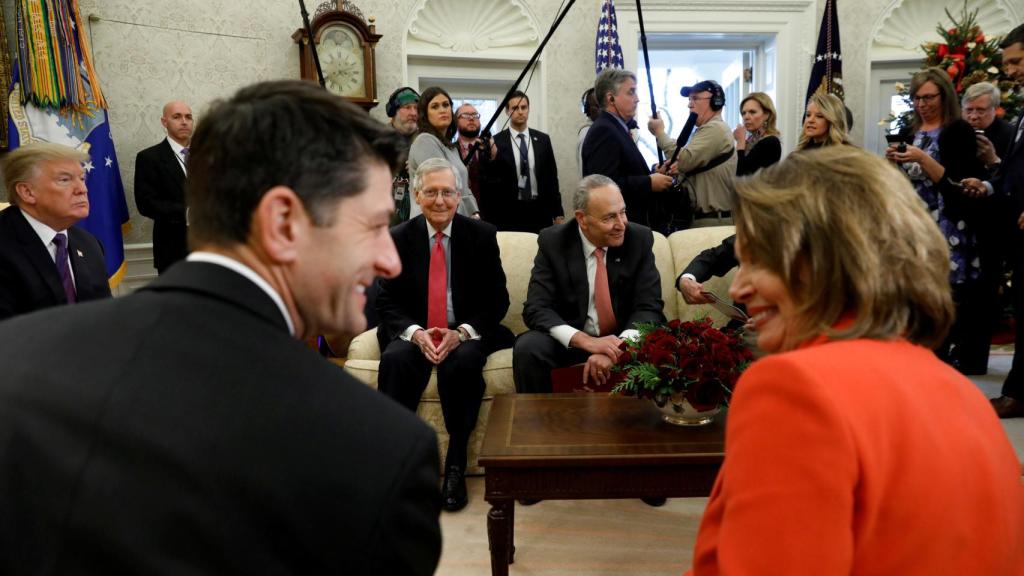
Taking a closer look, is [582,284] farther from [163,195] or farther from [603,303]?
[163,195]

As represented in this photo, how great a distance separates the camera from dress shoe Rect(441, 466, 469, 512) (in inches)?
106

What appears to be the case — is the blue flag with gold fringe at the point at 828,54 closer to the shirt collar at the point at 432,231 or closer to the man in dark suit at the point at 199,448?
the shirt collar at the point at 432,231

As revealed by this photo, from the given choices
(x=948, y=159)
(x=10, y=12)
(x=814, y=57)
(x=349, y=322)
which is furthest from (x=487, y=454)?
(x=814, y=57)

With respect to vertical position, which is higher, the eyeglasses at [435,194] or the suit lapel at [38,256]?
the eyeglasses at [435,194]


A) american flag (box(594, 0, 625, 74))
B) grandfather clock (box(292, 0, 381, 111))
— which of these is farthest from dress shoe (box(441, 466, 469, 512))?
american flag (box(594, 0, 625, 74))

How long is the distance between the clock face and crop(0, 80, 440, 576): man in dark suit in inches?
188

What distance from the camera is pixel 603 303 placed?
3.20 m

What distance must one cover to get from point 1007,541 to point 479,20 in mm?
5465

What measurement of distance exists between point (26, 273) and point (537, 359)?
5.96ft

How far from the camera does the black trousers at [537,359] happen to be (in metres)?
3.02

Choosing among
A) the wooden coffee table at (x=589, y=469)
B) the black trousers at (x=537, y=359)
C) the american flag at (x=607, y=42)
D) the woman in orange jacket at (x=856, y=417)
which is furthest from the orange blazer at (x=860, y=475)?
the american flag at (x=607, y=42)

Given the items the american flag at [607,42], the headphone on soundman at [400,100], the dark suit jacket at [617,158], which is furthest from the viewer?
the american flag at [607,42]

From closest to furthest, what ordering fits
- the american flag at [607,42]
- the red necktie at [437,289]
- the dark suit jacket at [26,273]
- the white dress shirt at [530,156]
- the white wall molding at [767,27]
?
the dark suit jacket at [26,273], the red necktie at [437,289], the white dress shirt at [530,156], the american flag at [607,42], the white wall molding at [767,27]

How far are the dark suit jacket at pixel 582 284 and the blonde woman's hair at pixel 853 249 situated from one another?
229cm
